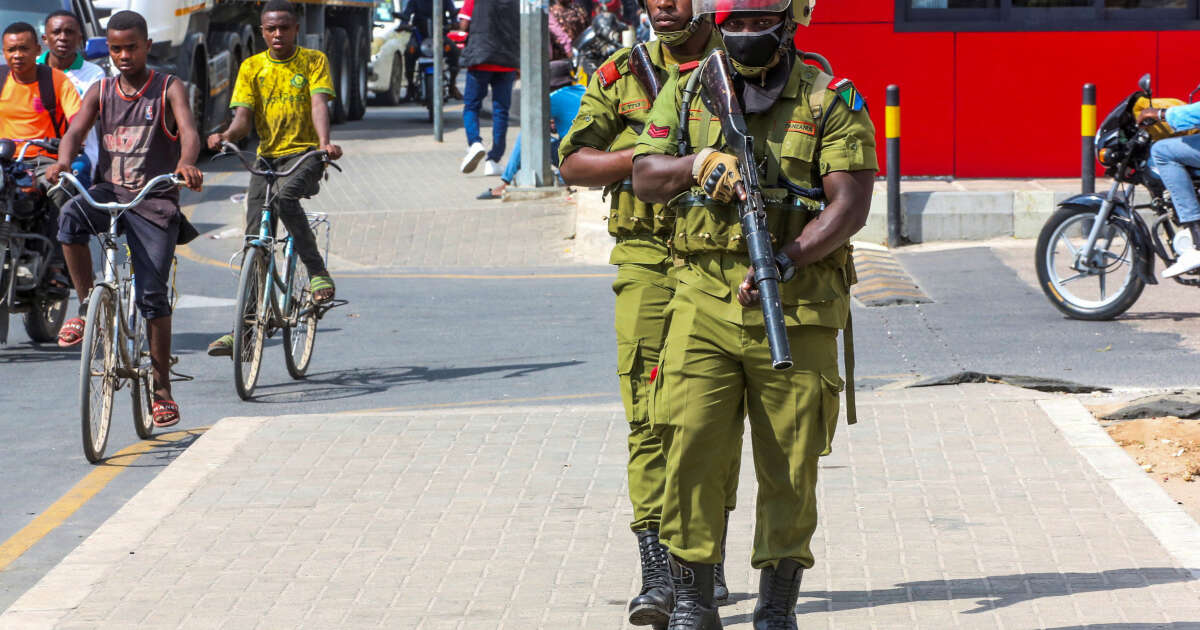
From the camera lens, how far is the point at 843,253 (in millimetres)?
4270

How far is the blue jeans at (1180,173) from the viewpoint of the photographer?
9.79 meters

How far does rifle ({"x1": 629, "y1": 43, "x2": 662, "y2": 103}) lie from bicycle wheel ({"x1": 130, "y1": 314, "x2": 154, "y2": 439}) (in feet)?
11.9

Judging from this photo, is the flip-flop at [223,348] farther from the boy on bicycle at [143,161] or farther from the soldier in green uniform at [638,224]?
the soldier in green uniform at [638,224]

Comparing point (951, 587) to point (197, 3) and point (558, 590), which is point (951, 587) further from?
point (197, 3)

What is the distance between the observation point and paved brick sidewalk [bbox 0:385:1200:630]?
4.82 meters

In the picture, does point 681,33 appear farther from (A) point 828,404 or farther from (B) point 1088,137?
(B) point 1088,137

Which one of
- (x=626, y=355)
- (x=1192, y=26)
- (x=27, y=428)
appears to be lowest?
(x=27, y=428)

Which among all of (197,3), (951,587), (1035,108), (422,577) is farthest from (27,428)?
(197,3)

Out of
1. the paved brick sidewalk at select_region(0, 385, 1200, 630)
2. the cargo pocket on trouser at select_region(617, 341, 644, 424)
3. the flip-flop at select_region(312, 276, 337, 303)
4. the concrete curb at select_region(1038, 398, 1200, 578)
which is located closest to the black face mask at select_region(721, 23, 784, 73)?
the cargo pocket on trouser at select_region(617, 341, 644, 424)

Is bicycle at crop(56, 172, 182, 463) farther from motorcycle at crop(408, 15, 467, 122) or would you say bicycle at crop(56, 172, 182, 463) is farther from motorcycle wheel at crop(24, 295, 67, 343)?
motorcycle at crop(408, 15, 467, 122)

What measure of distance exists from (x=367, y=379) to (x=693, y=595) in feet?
16.9

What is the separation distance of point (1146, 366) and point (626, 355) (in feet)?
15.9

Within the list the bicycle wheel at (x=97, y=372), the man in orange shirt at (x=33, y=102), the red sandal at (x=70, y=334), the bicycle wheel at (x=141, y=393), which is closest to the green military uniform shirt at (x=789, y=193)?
the bicycle wheel at (x=97, y=372)

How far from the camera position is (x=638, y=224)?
491 centimetres
